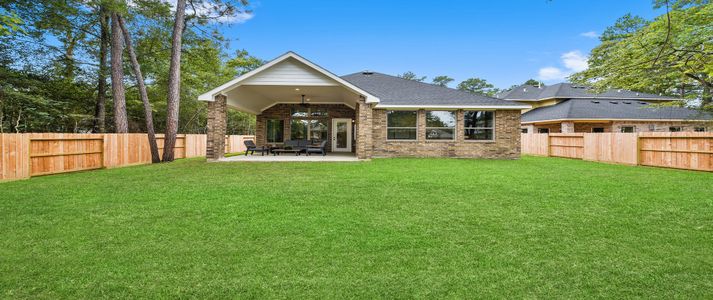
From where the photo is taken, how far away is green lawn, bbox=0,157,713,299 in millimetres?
2582

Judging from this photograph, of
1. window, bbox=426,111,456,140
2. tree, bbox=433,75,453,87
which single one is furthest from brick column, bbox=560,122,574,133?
tree, bbox=433,75,453,87

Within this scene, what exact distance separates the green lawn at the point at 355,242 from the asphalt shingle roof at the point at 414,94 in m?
9.46

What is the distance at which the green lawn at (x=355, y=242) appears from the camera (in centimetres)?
258

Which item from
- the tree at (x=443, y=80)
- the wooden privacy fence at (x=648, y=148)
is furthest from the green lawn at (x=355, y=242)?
the tree at (x=443, y=80)

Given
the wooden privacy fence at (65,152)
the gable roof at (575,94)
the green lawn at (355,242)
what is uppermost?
the gable roof at (575,94)

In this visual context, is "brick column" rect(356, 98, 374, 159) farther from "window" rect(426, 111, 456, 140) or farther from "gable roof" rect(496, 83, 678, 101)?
"gable roof" rect(496, 83, 678, 101)

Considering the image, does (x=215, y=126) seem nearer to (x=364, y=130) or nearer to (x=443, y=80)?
(x=364, y=130)

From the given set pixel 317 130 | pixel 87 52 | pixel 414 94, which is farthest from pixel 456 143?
pixel 87 52

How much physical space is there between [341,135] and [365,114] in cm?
602

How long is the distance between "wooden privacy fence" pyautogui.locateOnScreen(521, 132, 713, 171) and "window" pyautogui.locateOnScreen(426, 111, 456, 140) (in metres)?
5.82

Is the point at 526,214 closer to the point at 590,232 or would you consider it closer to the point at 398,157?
the point at 590,232

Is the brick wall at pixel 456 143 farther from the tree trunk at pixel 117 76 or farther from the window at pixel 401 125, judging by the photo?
the tree trunk at pixel 117 76

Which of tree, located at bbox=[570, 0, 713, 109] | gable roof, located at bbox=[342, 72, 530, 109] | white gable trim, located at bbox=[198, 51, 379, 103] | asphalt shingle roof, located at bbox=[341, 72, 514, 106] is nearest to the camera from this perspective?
tree, located at bbox=[570, 0, 713, 109]

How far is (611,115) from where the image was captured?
22.3 meters
